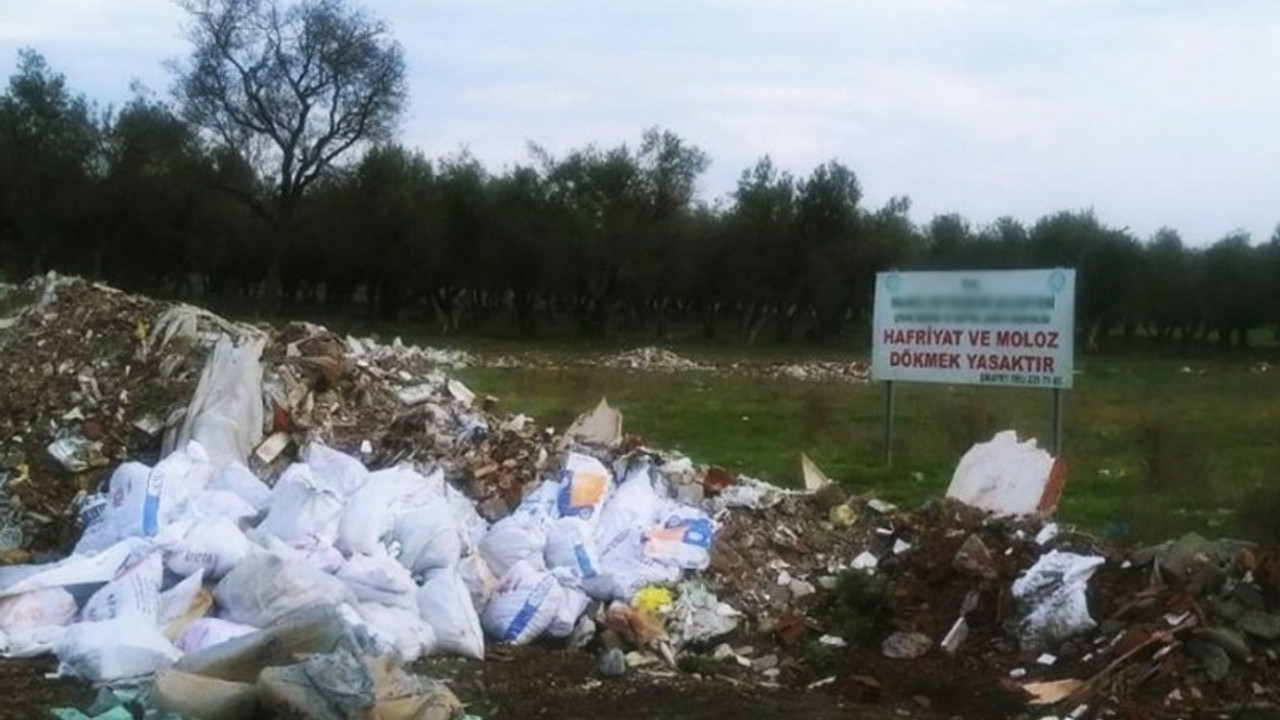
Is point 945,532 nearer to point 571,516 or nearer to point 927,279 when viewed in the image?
point 571,516

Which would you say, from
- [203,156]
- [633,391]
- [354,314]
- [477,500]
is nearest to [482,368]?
[633,391]

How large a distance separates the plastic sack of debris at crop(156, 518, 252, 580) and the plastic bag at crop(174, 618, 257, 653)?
45 cm

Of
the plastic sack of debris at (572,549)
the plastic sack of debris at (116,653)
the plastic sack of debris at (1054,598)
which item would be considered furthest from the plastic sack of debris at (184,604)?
the plastic sack of debris at (1054,598)

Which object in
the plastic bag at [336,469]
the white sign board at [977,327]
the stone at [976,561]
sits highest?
the white sign board at [977,327]

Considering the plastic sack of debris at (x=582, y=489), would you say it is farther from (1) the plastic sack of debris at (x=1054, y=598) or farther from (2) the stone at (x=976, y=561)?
(1) the plastic sack of debris at (x=1054, y=598)

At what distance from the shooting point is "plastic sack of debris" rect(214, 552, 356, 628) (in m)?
7.05

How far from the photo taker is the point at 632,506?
29.0 feet

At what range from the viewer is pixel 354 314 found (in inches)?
2186

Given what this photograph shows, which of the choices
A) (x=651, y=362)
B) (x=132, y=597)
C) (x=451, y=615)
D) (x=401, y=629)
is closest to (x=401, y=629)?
(x=401, y=629)

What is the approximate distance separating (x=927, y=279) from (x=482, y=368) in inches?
653

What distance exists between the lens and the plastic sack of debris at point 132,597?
6953mm

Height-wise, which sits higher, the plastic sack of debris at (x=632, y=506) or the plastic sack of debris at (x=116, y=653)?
the plastic sack of debris at (x=632, y=506)

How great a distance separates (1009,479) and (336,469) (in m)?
4.13

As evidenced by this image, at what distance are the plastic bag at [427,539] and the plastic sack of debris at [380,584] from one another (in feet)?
1.03
